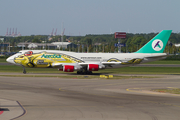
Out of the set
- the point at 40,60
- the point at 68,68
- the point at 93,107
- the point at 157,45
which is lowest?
the point at 93,107

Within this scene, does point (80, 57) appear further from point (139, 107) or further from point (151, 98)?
point (139, 107)

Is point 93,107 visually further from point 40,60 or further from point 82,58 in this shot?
point 40,60

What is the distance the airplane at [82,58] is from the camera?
57.9 meters

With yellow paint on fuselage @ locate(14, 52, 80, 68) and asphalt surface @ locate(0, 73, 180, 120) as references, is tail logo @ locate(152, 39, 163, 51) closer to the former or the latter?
yellow paint on fuselage @ locate(14, 52, 80, 68)

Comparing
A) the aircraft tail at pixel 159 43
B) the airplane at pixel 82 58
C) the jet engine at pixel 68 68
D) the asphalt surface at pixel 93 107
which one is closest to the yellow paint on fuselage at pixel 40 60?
the airplane at pixel 82 58

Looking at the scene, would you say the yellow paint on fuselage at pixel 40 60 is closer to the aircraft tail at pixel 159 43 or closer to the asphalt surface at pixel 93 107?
the aircraft tail at pixel 159 43

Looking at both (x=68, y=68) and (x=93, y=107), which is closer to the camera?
(x=93, y=107)

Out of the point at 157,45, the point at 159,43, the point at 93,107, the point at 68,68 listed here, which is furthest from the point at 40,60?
the point at 93,107

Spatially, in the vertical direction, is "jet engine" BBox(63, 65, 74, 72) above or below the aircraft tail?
below


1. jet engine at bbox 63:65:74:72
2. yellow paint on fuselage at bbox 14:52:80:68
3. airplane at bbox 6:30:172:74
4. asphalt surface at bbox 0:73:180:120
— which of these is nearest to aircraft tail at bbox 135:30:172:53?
airplane at bbox 6:30:172:74

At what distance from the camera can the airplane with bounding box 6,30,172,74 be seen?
190 ft

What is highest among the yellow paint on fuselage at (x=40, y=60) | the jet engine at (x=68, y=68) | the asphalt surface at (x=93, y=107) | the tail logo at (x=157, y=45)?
the tail logo at (x=157, y=45)

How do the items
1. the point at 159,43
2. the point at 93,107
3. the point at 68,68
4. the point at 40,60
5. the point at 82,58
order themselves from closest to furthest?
the point at 93,107, the point at 68,68, the point at 40,60, the point at 82,58, the point at 159,43

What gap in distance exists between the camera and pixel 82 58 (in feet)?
194
